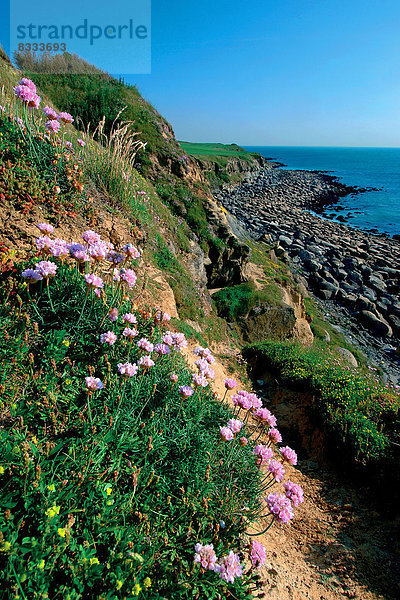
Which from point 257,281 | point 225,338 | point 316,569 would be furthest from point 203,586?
point 257,281

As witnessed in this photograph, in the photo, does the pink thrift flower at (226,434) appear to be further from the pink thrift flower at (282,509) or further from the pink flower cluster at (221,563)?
the pink flower cluster at (221,563)

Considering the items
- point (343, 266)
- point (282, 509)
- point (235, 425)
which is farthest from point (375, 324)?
point (282, 509)

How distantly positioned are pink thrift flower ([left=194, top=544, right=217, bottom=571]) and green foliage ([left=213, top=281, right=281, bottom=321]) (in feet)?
30.4

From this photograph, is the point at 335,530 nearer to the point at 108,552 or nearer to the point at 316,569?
the point at 316,569

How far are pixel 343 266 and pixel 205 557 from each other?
2636cm

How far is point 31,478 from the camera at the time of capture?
210 centimetres

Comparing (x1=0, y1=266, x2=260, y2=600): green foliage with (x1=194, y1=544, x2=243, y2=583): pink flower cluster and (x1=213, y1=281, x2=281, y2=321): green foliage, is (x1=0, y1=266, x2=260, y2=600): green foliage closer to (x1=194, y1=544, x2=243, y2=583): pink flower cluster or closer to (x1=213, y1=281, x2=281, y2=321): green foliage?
(x1=194, y1=544, x2=243, y2=583): pink flower cluster

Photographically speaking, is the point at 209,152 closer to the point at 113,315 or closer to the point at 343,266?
the point at 343,266

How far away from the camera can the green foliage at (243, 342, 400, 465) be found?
16.4 ft

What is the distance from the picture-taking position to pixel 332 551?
3463 millimetres

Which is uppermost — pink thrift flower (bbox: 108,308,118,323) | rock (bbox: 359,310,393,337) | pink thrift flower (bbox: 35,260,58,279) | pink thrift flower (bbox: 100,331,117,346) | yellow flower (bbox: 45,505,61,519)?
pink thrift flower (bbox: 35,260,58,279)

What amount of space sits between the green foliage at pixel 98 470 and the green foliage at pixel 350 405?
2.79 m

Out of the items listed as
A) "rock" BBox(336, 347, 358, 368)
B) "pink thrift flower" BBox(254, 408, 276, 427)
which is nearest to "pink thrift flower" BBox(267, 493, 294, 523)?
"pink thrift flower" BBox(254, 408, 276, 427)

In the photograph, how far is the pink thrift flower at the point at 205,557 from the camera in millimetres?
2006
